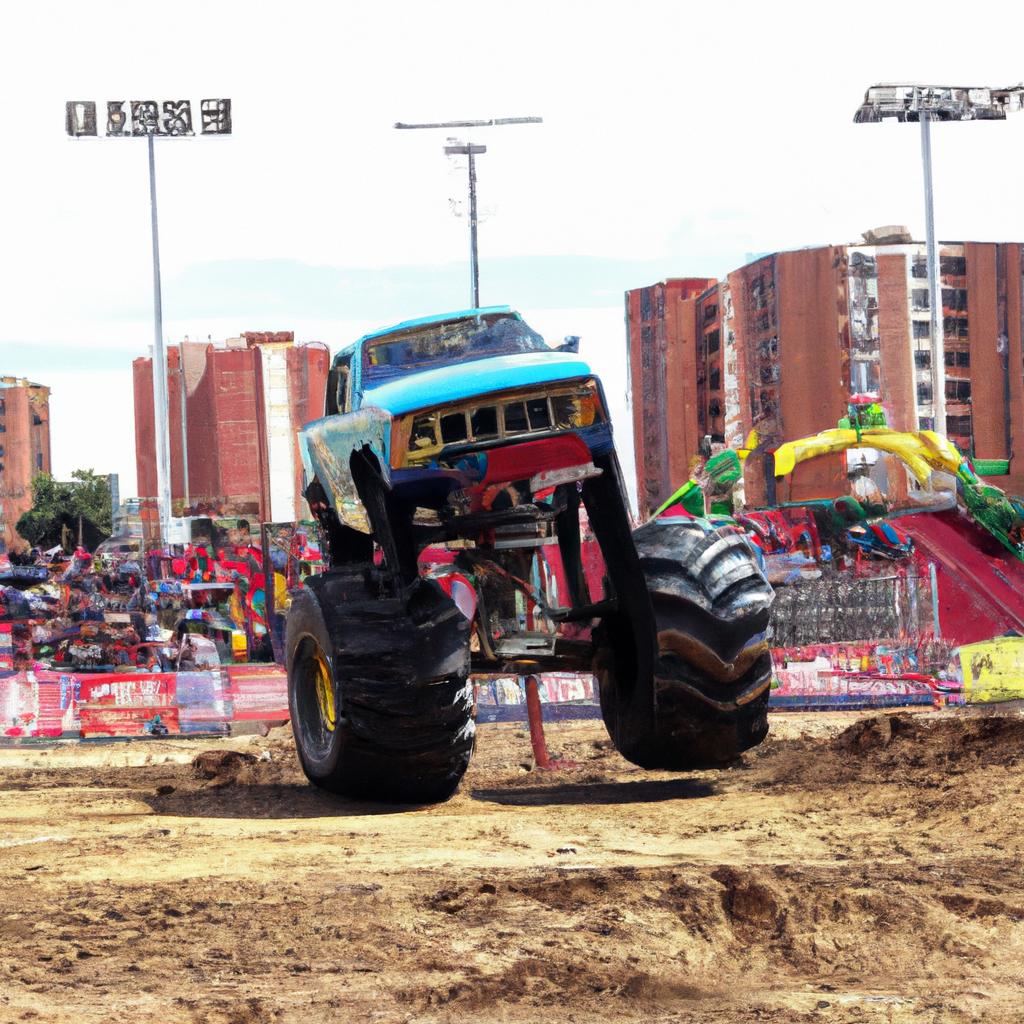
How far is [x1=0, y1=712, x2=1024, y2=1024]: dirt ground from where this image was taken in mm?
5539

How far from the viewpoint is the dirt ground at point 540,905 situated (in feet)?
18.2

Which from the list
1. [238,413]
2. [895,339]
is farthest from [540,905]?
[238,413]

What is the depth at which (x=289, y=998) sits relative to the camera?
5.50 metres

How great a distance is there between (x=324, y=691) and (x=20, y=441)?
323 ft

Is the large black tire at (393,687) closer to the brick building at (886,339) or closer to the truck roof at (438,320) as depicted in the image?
the truck roof at (438,320)

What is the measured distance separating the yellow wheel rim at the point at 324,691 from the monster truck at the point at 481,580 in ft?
0.07

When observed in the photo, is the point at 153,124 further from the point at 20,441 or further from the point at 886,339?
the point at 20,441

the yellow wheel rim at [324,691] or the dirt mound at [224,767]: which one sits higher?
the yellow wheel rim at [324,691]

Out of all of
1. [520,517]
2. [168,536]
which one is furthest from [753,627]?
[168,536]

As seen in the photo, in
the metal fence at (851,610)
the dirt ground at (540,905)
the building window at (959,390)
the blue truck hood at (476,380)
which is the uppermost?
the building window at (959,390)

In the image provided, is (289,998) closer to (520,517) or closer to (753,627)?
(520,517)

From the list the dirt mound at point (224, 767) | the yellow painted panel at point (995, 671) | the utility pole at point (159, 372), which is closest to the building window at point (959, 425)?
the utility pole at point (159, 372)

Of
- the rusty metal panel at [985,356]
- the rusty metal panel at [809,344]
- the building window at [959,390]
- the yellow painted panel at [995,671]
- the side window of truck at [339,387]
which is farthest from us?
the building window at [959,390]

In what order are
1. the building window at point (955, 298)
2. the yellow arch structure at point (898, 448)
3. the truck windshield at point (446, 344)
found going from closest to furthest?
1. the truck windshield at point (446, 344)
2. the yellow arch structure at point (898, 448)
3. the building window at point (955, 298)
